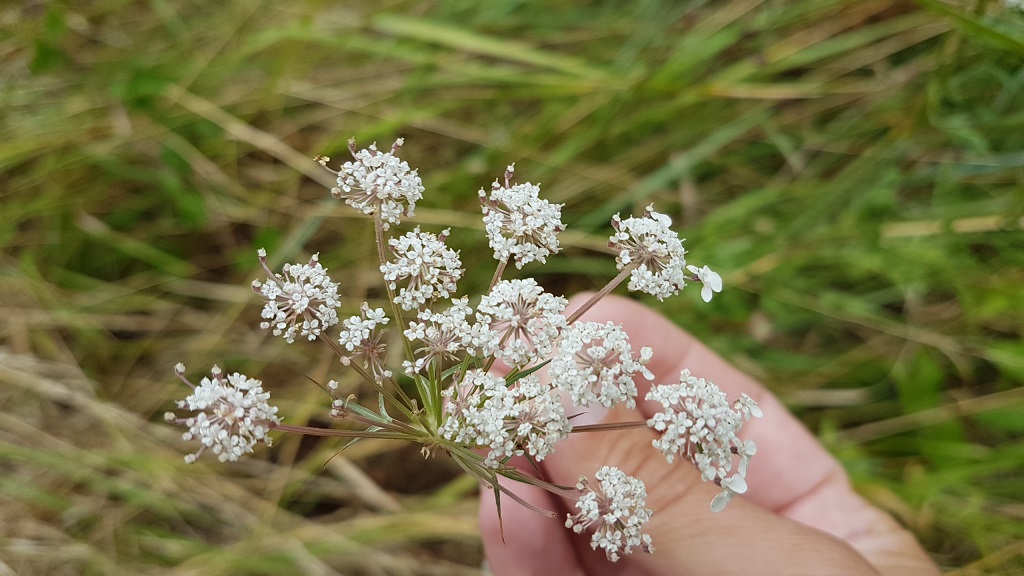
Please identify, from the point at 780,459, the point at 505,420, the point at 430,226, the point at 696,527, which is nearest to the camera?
the point at 505,420

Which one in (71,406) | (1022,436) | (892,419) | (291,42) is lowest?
(1022,436)

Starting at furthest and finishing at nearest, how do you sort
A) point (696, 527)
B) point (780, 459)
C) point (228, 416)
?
point (780, 459)
point (696, 527)
point (228, 416)

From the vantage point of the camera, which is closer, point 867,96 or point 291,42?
point 291,42

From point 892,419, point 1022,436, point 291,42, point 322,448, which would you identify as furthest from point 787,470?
point 291,42

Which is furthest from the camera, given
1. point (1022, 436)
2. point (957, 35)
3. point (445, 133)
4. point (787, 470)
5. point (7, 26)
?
point (445, 133)

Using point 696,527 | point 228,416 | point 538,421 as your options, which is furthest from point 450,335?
point 696,527

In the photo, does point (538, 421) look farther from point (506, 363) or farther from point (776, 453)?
point (776, 453)

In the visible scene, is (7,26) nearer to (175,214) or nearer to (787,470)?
(175,214)

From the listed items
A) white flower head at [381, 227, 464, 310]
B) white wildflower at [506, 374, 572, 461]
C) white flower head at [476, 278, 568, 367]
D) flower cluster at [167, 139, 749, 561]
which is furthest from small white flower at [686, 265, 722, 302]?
white flower head at [381, 227, 464, 310]
